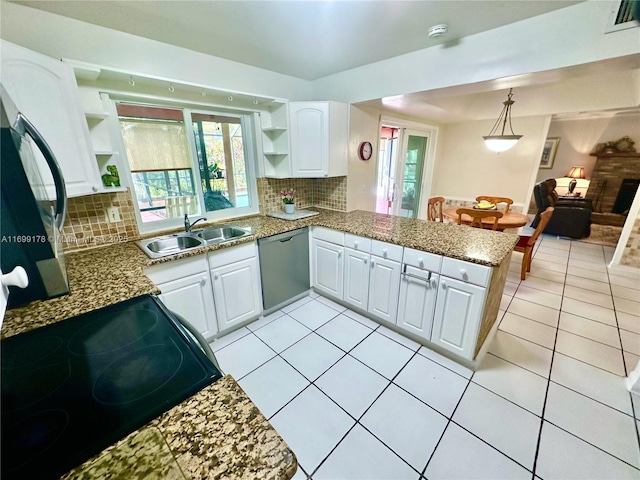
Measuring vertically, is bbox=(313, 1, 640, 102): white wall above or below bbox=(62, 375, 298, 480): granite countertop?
above

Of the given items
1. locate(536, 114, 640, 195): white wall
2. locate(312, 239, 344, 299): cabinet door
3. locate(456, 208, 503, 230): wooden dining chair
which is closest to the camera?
locate(312, 239, 344, 299): cabinet door

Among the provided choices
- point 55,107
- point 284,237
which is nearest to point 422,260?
point 284,237

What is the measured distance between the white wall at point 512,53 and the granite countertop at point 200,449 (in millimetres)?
2466

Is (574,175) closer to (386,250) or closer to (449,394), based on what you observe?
(386,250)

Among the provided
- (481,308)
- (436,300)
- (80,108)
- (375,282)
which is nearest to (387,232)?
(375,282)

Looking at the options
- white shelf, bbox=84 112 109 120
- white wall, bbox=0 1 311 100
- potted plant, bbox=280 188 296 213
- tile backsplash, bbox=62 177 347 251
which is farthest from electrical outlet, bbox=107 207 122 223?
potted plant, bbox=280 188 296 213

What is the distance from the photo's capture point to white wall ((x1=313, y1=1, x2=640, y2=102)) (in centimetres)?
147

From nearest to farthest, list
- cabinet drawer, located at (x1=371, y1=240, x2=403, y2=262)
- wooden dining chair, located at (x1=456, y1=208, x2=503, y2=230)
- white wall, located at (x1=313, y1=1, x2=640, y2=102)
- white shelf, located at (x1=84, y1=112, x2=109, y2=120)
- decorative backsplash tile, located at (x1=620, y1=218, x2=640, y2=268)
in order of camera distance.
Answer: white wall, located at (x1=313, y1=1, x2=640, y2=102), white shelf, located at (x1=84, y1=112, x2=109, y2=120), cabinet drawer, located at (x1=371, y1=240, x2=403, y2=262), wooden dining chair, located at (x1=456, y1=208, x2=503, y2=230), decorative backsplash tile, located at (x1=620, y1=218, x2=640, y2=268)

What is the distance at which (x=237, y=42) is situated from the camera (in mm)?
2004

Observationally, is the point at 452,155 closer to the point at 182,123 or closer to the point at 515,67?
the point at 515,67

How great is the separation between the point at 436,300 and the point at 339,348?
0.88m

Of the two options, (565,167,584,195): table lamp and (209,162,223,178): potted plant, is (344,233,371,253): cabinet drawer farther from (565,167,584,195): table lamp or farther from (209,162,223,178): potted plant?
(565,167,584,195): table lamp

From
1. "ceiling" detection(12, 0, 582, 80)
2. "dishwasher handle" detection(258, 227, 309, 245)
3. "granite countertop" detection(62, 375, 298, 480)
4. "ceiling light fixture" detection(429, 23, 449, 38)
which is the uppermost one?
"ceiling" detection(12, 0, 582, 80)

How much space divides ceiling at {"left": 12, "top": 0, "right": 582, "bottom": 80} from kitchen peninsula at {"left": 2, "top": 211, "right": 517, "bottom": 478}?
1479 millimetres
